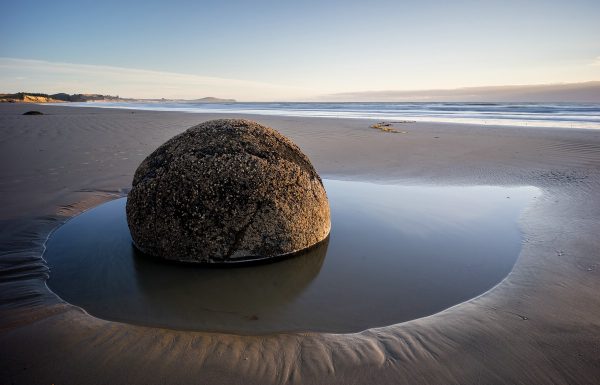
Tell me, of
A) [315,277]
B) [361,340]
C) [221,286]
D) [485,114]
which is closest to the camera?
[361,340]

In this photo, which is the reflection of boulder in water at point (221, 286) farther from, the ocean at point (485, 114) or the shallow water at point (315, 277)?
the ocean at point (485, 114)

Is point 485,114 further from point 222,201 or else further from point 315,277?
point 222,201

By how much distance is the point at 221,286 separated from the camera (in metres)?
2.80

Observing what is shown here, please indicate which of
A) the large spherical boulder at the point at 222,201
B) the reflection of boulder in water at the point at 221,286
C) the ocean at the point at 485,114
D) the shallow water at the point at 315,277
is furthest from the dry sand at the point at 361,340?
the ocean at the point at 485,114

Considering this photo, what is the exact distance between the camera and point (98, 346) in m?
2.12

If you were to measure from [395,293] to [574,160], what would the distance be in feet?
22.7

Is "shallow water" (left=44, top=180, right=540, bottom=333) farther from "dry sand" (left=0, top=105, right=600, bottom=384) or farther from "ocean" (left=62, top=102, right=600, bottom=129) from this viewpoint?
"ocean" (left=62, top=102, right=600, bottom=129)

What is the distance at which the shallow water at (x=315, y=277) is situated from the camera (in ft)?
8.05

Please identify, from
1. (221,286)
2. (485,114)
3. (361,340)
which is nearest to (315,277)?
(221,286)

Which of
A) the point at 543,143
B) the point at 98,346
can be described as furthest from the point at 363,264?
the point at 543,143

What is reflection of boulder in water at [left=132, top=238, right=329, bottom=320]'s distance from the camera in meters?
2.53

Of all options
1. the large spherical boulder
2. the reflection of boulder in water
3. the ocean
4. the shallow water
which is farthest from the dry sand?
the ocean

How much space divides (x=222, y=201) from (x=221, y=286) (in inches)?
25.0

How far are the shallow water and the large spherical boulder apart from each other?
5.8 inches
